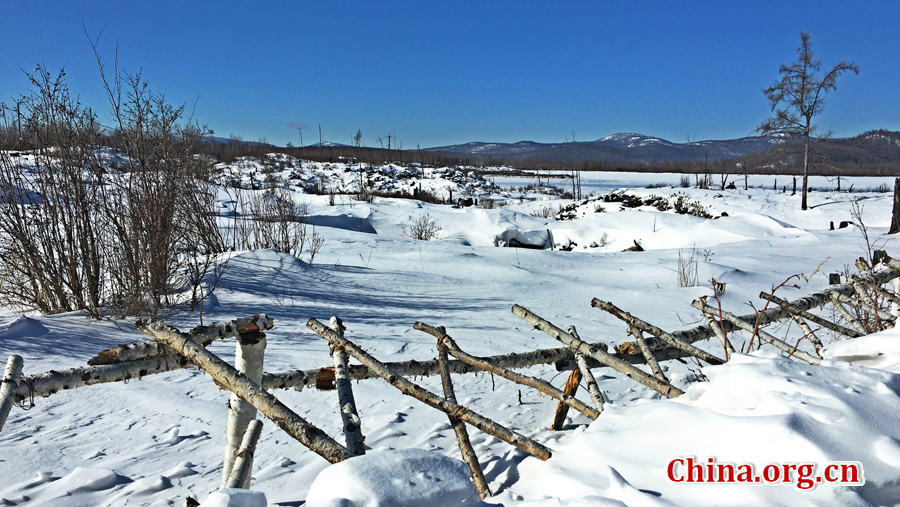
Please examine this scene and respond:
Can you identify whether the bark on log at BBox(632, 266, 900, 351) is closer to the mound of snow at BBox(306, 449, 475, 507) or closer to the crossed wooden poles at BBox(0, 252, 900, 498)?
the crossed wooden poles at BBox(0, 252, 900, 498)

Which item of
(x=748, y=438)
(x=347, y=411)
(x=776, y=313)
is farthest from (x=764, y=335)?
(x=347, y=411)

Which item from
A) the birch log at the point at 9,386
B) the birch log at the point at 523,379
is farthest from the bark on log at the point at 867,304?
the birch log at the point at 9,386

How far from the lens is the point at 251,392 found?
1.35 meters

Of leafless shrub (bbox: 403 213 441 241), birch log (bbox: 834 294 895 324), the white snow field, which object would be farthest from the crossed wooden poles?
leafless shrub (bbox: 403 213 441 241)

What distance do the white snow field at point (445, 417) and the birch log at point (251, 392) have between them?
0.54ft

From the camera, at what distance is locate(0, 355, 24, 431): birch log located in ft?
4.20

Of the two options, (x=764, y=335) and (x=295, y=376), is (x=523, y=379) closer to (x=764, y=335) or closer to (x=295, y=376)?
(x=295, y=376)

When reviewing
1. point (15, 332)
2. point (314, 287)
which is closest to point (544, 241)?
point (314, 287)

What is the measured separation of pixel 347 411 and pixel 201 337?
0.57 m

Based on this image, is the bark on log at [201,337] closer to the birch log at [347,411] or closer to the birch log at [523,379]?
the birch log at [347,411]

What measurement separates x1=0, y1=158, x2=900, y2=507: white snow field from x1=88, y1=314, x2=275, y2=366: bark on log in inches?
22.8

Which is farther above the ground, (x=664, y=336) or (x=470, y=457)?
(x=664, y=336)

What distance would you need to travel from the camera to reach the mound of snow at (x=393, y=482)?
3.07 feet

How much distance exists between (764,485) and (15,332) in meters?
4.57
